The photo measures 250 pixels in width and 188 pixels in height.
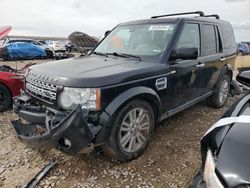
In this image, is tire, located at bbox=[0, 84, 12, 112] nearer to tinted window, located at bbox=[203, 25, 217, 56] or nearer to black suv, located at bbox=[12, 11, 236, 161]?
black suv, located at bbox=[12, 11, 236, 161]

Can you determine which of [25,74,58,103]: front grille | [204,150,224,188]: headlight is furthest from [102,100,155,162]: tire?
[204,150,224,188]: headlight

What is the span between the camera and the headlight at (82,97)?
8.85 ft

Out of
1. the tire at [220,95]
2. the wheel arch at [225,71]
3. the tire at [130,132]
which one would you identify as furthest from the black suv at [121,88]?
the tire at [220,95]

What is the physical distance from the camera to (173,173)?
3102 mm

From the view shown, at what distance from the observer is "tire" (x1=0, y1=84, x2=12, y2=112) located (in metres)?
5.03

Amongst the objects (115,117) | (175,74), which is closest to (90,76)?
(115,117)

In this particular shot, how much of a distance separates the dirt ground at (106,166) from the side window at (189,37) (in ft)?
4.82

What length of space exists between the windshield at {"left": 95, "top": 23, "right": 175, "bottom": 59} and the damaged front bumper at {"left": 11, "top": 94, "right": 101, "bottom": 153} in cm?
153

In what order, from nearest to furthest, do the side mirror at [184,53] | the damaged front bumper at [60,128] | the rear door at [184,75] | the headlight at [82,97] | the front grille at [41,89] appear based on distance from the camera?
the damaged front bumper at [60,128] < the headlight at [82,97] < the front grille at [41,89] < the side mirror at [184,53] < the rear door at [184,75]

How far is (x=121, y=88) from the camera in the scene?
2.92 m

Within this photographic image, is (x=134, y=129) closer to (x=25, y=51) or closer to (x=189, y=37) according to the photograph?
(x=189, y=37)

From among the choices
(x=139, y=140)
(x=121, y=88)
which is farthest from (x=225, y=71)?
(x=121, y=88)

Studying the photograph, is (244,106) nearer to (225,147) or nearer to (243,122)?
(243,122)

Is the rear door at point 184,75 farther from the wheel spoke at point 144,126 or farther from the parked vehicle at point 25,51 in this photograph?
the parked vehicle at point 25,51
